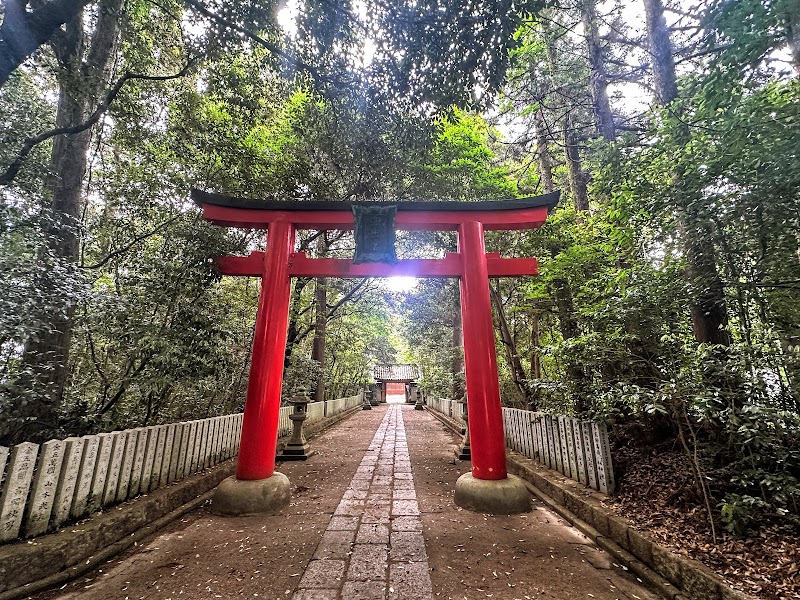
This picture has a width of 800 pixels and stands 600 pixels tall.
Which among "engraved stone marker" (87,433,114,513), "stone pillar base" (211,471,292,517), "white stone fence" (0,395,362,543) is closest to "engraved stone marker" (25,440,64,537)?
"white stone fence" (0,395,362,543)

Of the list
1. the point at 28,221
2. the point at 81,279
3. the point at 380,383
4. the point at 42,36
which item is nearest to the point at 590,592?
the point at 81,279

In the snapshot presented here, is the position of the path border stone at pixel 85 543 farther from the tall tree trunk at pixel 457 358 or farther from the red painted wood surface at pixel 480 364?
the tall tree trunk at pixel 457 358

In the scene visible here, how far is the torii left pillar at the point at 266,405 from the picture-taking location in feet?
13.4

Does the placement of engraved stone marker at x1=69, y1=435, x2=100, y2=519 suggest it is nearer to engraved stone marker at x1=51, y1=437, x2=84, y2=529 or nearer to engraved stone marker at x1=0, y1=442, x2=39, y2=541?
engraved stone marker at x1=51, y1=437, x2=84, y2=529

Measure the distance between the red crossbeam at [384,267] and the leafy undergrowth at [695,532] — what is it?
9.15 feet

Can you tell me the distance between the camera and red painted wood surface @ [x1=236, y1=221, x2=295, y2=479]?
4336 mm

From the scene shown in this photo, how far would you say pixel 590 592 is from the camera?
2.44 metres

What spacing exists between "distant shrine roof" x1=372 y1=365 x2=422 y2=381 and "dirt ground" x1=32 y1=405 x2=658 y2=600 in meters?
31.2

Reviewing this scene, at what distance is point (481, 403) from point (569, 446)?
1.27 metres

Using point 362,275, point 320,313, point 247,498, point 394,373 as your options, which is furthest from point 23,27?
point 394,373

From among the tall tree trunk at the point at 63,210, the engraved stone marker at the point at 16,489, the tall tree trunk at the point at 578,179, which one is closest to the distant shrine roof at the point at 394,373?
the tall tree trunk at the point at 578,179

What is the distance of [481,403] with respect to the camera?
4.50 m

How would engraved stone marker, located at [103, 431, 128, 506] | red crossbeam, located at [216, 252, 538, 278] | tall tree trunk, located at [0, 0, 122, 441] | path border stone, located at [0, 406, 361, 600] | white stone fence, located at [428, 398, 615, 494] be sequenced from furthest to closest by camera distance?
red crossbeam, located at [216, 252, 538, 278]
white stone fence, located at [428, 398, 615, 494]
tall tree trunk, located at [0, 0, 122, 441]
engraved stone marker, located at [103, 431, 128, 506]
path border stone, located at [0, 406, 361, 600]

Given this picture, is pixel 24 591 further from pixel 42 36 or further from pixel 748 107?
pixel 748 107
